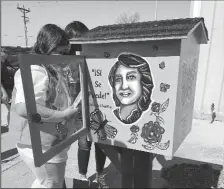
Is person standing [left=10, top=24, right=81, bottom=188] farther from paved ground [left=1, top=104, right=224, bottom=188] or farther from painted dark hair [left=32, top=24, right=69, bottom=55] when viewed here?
paved ground [left=1, top=104, right=224, bottom=188]

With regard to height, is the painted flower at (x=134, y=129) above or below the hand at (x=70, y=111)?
below

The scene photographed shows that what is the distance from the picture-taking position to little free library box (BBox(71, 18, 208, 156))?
3.21ft

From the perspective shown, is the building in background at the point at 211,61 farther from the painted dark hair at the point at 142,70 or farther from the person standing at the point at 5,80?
the person standing at the point at 5,80

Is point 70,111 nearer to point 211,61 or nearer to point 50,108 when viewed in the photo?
point 50,108

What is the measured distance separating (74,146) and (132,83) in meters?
2.19

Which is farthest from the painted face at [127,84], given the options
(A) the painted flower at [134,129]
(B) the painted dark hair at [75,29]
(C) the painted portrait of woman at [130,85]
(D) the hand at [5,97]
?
(D) the hand at [5,97]

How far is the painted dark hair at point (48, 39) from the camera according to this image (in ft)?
3.51

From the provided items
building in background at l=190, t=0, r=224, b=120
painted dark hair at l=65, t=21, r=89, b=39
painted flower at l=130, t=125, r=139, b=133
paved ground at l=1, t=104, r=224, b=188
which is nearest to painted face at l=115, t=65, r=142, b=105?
painted flower at l=130, t=125, r=139, b=133

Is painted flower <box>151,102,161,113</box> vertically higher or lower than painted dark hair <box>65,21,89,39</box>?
lower

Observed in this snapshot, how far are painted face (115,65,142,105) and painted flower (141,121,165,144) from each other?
0.51 ft

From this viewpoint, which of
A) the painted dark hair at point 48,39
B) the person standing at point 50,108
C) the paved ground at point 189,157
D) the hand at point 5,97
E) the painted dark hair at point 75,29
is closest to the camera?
the person standing at point 50,108

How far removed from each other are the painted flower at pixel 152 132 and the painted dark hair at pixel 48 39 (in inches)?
25.5

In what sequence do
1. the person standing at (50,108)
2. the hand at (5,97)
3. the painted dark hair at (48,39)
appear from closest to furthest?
the person standing at (50,108) < the painted dark hair at (48,39) < the hand at (5,97)

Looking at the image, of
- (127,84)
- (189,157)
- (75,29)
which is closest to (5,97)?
(75,29)
